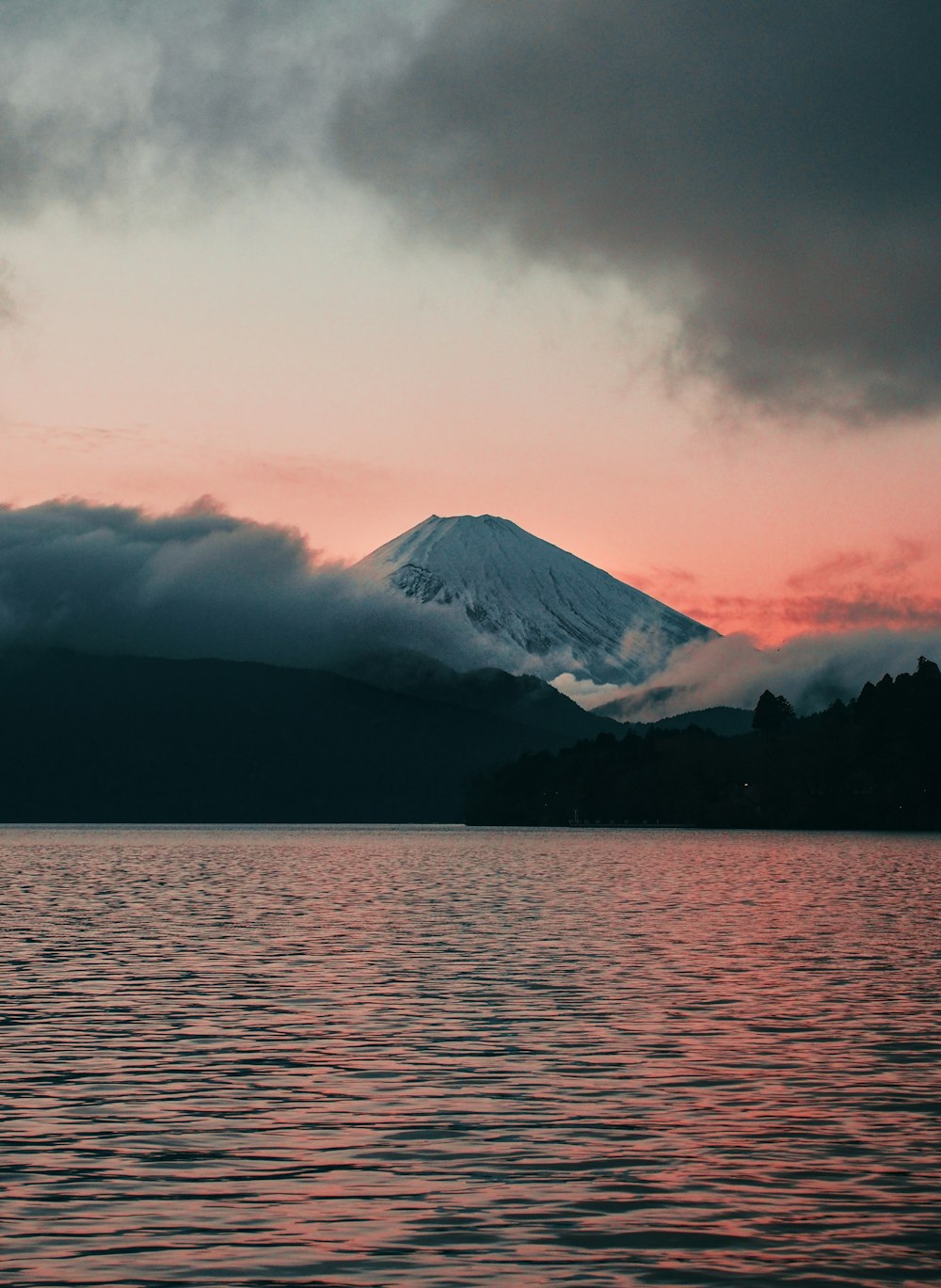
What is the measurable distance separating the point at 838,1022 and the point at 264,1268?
2752 cm

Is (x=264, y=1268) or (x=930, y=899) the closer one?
(x=264, y=1268)

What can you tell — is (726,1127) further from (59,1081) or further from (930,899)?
(930,899)

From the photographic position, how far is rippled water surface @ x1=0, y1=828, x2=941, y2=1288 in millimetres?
22547

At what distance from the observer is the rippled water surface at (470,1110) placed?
74.0 ft

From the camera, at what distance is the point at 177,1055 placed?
4047cm

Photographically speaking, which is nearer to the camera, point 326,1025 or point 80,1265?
point 80,1265

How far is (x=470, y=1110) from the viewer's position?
33219mm

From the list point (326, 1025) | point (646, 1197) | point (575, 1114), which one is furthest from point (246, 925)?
point (646, 1197)

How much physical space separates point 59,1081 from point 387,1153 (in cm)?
1075

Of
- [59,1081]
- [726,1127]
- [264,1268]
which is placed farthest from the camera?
[59,1081]

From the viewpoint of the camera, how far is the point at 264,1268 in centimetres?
2158

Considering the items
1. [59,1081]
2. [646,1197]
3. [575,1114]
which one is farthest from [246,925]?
[646,1197]

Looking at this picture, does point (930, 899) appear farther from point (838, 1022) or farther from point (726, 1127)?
point (726, 1127)

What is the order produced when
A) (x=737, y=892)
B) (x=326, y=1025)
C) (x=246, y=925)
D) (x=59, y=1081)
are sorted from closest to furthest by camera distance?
(x=59, y=1081) < (x=326, y=1025) < (x=246, y=925) < (x=737, y=892)
